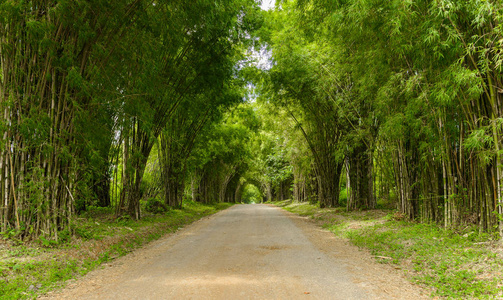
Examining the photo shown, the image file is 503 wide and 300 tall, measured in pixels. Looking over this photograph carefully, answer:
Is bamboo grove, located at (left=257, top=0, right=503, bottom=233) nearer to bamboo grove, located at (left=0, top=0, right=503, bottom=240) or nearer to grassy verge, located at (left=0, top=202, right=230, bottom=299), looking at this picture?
bamboo grove, located at (left=0, top=0, right=503, bottom=240)

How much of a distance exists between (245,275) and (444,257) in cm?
283

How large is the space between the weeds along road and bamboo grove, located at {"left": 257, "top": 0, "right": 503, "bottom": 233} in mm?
2153

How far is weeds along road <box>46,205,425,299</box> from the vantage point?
11.2ft

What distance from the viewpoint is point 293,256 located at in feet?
17.4

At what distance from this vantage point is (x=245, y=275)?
4.11 meters

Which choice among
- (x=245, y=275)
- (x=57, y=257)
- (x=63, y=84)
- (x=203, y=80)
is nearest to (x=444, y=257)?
(x=245, y=275)

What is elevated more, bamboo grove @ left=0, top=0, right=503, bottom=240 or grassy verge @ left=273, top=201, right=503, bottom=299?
bamboo grove @ left=0, top=0, right=503, bottom=240

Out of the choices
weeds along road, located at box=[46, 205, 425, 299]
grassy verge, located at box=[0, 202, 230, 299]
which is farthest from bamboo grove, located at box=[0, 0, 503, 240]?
weeds along road, located at box=[46, 205, 425, 299]

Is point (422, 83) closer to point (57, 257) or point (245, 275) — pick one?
point (245, 275)

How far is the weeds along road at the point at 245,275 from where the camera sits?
3.42 metres

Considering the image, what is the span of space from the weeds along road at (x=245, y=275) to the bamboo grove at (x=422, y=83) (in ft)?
7.06

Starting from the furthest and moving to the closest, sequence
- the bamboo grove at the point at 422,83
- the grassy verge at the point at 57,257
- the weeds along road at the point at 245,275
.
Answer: the bamboo grove at the point at 422,83 < the grassy verge at the point at 57,257 < the weeds along road at the point at 245,275

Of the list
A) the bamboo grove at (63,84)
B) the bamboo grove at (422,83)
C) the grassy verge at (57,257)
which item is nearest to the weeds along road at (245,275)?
the grassy verge at (57,257)

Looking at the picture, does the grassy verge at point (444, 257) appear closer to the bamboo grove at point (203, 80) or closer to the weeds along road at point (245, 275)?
the weeds along road at point (245, 275)
